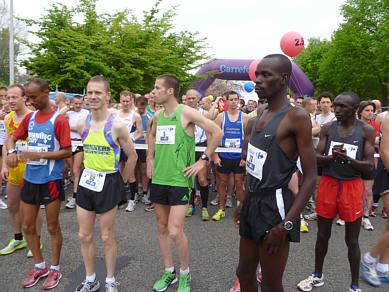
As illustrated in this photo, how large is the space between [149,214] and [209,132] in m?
3.07

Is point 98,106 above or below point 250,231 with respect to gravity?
above

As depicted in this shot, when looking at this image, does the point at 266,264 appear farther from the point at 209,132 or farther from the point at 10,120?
the point at 10,120

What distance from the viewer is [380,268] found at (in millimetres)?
3520

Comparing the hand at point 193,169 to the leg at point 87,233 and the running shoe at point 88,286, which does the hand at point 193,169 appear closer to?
the leg at point 87,233

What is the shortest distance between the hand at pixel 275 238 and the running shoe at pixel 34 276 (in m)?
2.68

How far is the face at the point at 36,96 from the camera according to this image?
122 inches

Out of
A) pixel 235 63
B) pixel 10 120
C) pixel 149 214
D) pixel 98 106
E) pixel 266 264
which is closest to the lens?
pixel 266 264

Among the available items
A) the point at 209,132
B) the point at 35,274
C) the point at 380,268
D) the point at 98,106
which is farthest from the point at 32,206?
the point at 380,268

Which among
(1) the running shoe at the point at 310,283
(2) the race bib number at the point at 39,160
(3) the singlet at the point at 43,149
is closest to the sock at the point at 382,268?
(1) the running shoe at the point at 310,283

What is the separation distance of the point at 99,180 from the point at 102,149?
30 centimetres

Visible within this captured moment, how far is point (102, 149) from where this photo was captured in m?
2.96

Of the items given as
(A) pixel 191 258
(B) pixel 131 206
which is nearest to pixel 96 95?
(A) pixel 191 258

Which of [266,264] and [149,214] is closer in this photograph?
[266,264]

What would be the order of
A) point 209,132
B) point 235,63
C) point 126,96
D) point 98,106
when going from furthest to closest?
point 235,63
point 126,96
point 209,132
point 98,106
